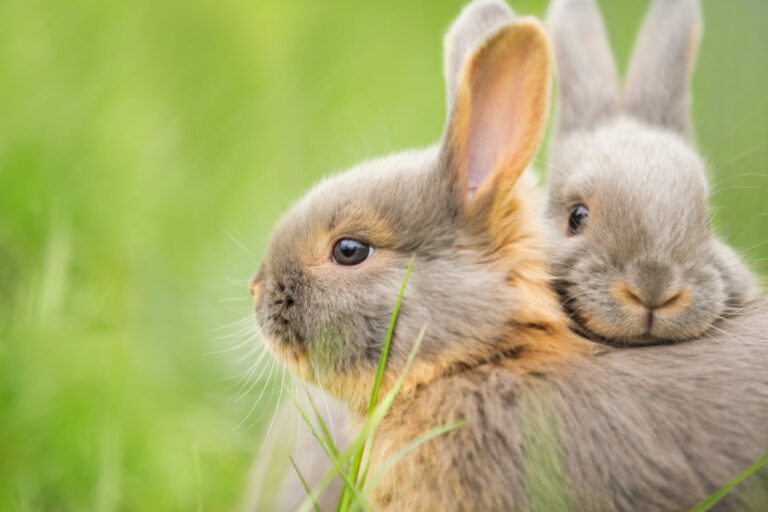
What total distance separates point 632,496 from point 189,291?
2.88m

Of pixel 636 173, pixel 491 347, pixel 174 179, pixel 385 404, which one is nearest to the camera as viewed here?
pixel 385 404

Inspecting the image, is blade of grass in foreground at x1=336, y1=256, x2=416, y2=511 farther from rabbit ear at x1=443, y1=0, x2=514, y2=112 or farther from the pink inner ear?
rabbit ear at x1=443, y1=0, x2=514, y2=112

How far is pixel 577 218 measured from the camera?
3.71m

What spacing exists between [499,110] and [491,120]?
38mm

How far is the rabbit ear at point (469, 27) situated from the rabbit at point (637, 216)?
0.52 meters

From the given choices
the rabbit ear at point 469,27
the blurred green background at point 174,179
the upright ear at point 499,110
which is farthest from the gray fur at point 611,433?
the rabbit ear at point 469,27

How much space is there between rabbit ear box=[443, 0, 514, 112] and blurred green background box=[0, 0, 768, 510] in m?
0.54

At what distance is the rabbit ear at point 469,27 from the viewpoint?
385 cm

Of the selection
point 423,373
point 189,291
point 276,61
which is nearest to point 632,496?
point 423,373

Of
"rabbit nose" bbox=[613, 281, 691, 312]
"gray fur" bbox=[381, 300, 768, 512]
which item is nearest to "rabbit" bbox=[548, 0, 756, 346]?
"rabbit nose" bbox=[613, 281, 691, 312]

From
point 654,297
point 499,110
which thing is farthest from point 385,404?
point 499,110

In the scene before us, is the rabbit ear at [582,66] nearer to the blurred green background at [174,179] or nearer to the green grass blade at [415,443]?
the blurred green background at [174,179]

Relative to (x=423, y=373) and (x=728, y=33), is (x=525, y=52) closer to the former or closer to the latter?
(x=423, y=373)

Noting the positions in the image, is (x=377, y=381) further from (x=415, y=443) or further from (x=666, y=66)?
(x=666, y=66)
